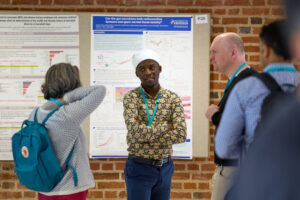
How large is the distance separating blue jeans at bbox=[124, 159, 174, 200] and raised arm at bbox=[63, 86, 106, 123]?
24.8 inches

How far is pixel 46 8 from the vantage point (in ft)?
10.8

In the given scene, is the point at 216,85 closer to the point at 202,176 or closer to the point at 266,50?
the point at 202,176

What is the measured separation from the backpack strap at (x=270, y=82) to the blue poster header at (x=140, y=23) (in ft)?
6.76

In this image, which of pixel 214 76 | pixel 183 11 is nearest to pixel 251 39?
pixel 214 76

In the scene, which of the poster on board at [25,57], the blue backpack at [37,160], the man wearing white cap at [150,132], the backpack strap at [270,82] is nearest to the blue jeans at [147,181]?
the man wearing white cap at [150,132]

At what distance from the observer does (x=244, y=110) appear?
1.39m

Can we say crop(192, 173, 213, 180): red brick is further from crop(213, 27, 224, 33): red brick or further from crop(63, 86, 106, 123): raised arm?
crop(63, 86, 106, 123): raised arm

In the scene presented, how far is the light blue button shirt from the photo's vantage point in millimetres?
1299

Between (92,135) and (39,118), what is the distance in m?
1.42

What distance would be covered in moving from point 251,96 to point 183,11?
215 centimetres

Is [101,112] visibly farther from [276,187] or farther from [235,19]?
[276,187]

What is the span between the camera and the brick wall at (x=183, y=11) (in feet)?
10.8

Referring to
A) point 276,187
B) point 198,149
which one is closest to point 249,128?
point 276,187

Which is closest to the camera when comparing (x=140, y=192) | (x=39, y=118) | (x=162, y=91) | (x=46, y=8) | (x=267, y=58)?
(x=267, y=58)
